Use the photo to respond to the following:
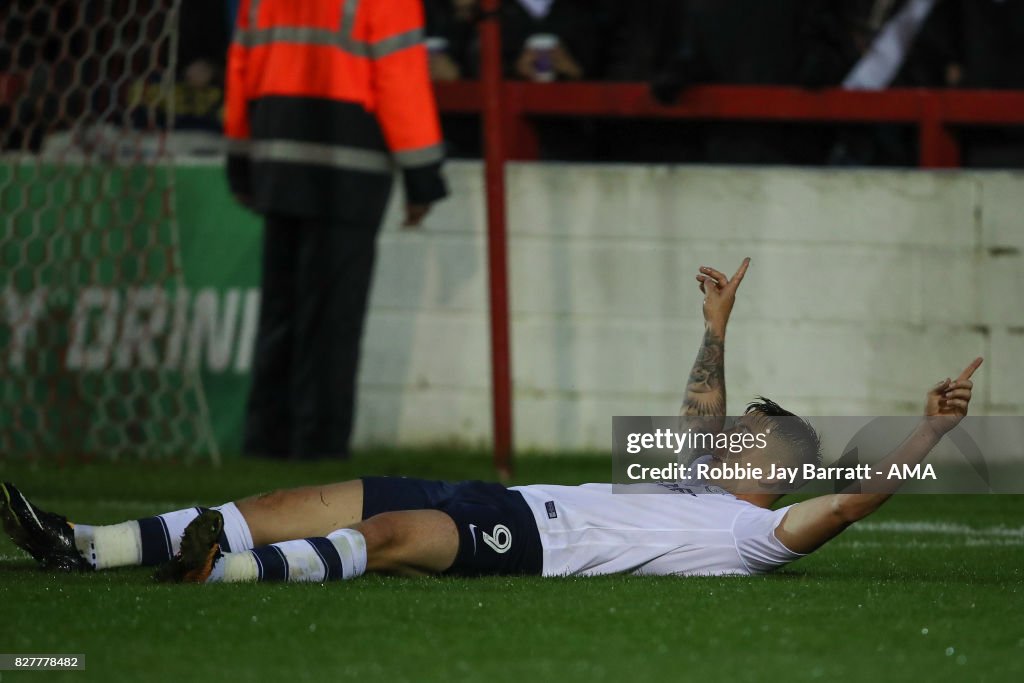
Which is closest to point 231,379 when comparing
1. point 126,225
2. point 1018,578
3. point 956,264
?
point 126,225

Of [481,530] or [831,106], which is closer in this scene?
[481,530]

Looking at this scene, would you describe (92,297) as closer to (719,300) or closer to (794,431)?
(719,300)

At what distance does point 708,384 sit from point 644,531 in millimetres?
693

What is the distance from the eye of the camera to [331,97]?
762 cm

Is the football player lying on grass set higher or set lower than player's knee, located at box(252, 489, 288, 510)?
lower

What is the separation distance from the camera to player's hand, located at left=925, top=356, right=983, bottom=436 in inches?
170

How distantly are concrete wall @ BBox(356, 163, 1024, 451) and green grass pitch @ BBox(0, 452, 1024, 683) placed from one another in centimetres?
277

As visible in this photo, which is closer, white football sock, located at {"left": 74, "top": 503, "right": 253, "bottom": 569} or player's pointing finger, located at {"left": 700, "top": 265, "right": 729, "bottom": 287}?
white football sock, located at {"left": 74, "top": 503, "right": 253, "bottom": 569}

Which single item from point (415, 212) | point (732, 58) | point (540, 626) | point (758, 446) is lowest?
point (540, 626)

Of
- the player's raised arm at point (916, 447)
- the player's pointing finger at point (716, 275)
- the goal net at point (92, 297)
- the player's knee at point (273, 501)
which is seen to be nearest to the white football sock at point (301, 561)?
the player's knee at point (273, 501)

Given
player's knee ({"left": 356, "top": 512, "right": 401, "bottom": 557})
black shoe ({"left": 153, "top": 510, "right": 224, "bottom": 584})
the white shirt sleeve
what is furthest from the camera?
the white shirt sleeve

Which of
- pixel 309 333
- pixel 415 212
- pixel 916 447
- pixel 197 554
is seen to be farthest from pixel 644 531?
pixel 309 333

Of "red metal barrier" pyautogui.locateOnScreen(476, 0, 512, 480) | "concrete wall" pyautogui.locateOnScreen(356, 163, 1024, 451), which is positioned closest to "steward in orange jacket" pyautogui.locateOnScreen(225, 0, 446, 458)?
"red metal barrier" pyautogui.locateOnScreen(476, 0, 512, 480)

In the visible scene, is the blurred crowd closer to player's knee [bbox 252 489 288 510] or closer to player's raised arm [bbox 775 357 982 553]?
player's knee [bbox 252 489 288 510]
